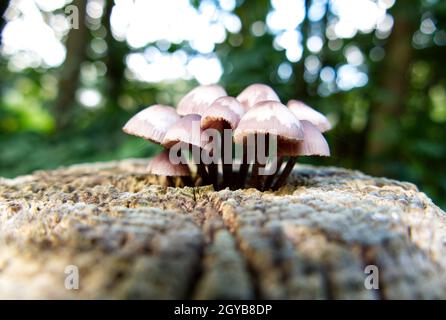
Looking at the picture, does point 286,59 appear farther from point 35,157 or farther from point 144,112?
point 35,157

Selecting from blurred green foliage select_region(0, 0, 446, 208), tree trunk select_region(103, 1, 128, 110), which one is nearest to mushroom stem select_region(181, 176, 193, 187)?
blurred green foliage select_region(0, 0, 446, 208)

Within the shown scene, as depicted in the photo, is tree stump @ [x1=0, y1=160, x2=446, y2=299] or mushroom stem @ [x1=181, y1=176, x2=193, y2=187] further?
mushroom stem @ [x1=181, y1=176, x2=193, y2=187]

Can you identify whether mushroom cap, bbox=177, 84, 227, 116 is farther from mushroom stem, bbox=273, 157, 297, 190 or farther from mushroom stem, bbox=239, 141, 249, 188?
mushroom stem, bbox=273, 157, 297, 190

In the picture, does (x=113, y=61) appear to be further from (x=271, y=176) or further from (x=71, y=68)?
(x=271, y=176)

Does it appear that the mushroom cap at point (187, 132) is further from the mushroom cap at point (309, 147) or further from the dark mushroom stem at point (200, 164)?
the mushroom cap at point (309, 147)

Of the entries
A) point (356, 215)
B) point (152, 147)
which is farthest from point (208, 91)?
point (152, 147)
